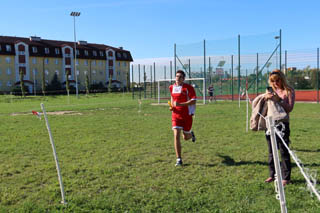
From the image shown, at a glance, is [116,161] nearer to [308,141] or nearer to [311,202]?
[311,202]

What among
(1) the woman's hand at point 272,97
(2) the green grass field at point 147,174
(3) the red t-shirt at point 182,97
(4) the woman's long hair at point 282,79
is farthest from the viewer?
(3) the red t-shirt at point 182,97

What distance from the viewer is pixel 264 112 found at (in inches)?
179

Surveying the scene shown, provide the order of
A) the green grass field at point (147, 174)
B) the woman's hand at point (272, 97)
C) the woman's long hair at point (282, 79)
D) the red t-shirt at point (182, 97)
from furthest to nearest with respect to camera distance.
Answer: the red t-shirt at point (182, 97) → the woman's long hair at point (282, 79) → the woman's hand at point (272, 97) → the green grass field at point (147, 174)

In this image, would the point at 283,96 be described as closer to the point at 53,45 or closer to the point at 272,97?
the point at 272,97

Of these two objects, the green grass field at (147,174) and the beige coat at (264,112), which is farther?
the beige coat at (264,112)

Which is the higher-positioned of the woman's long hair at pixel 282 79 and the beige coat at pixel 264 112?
the woman's long hair at pixel 282 79

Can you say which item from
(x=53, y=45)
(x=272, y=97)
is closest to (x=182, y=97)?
(x=272, y=97)

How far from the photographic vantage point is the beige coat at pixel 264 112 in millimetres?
4336

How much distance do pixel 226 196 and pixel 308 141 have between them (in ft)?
14.6

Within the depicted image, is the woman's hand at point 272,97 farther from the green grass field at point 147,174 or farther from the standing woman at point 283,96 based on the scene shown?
the green grass field at point 147,174

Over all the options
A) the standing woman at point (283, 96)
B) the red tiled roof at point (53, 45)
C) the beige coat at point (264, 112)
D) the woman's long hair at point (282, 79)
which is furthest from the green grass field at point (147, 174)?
the red tiled roof at point (53, 45)

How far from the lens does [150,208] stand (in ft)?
12.1

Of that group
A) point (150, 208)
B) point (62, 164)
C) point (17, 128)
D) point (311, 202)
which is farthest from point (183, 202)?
point (17, 128)

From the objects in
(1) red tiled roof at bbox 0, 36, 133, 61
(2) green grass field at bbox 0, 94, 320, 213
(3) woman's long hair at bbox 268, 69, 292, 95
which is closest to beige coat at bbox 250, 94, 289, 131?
(3) woman's long hair at bbox 268, 69, 292, 95
